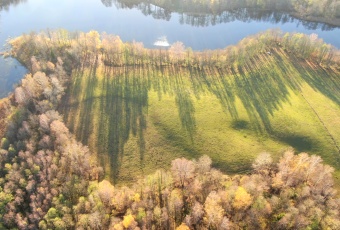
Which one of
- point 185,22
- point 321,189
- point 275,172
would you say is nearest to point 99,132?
point 275,172

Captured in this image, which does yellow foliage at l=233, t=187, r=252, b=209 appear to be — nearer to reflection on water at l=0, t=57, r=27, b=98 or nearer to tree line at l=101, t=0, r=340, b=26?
reflection on water at l=0, t=57, r=27, b=98

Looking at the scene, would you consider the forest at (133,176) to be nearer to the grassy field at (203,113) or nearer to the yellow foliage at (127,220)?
the yellow foliage at (127,220)

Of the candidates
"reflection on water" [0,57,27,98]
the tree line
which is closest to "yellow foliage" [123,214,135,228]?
"reflection on water" [0,57,27,98]

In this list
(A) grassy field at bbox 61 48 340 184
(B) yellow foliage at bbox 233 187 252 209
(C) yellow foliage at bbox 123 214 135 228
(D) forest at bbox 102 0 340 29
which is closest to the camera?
(C) yellow foliage at bbox 123 214 135 228

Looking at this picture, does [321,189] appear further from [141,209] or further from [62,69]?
[62,69]

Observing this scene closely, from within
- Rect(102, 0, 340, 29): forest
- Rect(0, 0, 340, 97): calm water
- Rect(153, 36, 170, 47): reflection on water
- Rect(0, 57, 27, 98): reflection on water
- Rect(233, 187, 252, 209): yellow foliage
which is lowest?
Rect(0, 57, 27, 98): reflection on water

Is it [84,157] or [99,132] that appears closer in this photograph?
[84,157]
